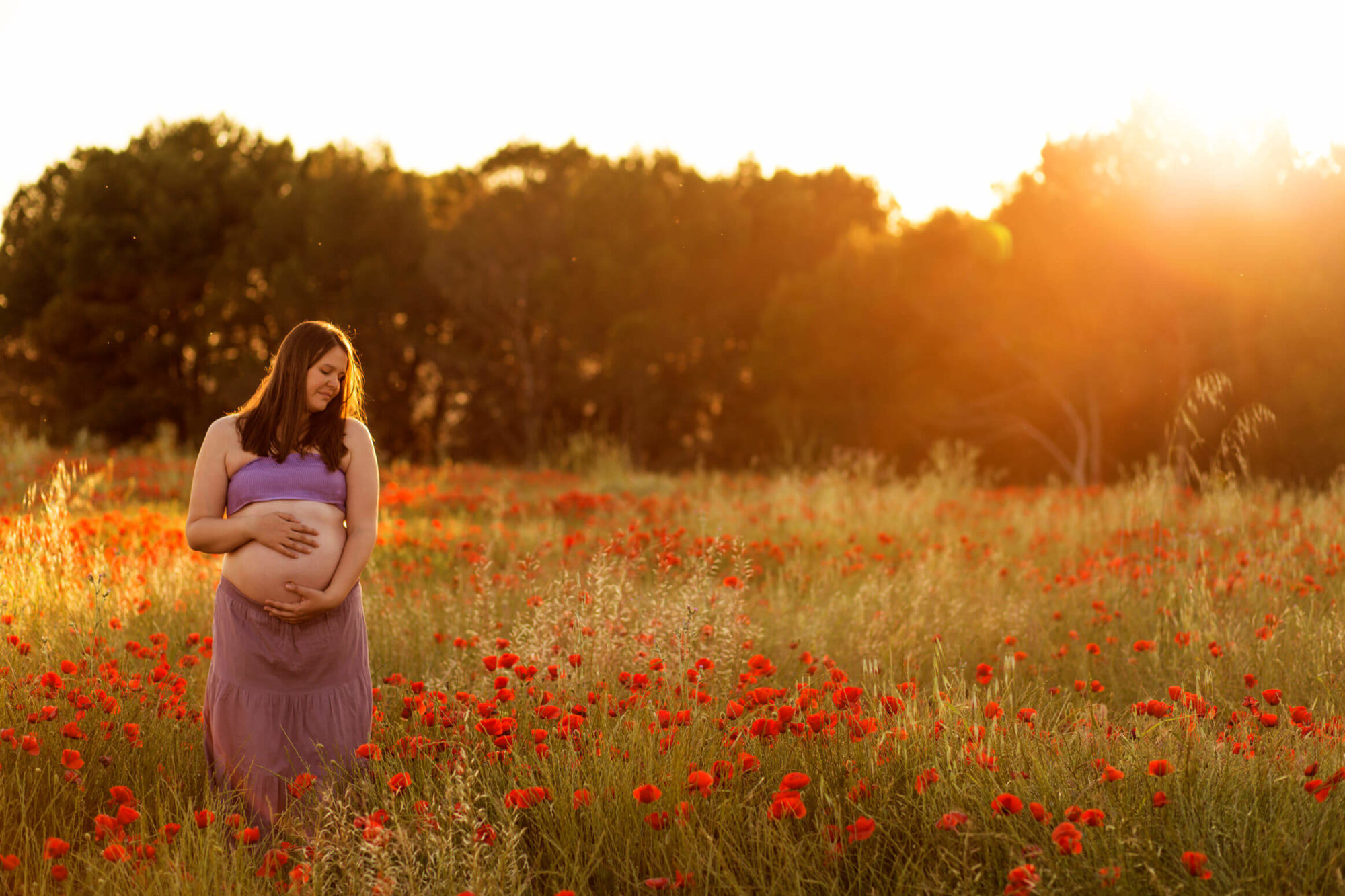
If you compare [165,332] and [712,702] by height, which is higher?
[165,332]

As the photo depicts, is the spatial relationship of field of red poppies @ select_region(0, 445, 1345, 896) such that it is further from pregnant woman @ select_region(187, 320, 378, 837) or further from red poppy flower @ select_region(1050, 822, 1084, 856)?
pregnant woman @ select_region(187, 320, 378, 837)

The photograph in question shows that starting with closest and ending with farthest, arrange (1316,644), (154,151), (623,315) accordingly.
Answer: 1. (1316,644)
2. (623,315)
3. (154,151)

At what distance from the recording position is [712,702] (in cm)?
357

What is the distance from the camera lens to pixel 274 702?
10.3 feet

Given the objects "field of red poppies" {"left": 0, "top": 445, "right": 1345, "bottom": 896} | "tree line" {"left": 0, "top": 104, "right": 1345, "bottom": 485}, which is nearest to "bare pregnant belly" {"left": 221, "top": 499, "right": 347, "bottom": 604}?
"field of red poppies" {"left": 0, "top": 445, "right": 1345, "bottom": 896}

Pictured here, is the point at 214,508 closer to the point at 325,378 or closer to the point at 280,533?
the point at 280,533

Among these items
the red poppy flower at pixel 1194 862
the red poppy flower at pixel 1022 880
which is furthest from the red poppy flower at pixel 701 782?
the red poppy flower at pixel 1194 862

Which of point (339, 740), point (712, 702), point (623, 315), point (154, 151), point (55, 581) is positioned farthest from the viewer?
point (154, 151)

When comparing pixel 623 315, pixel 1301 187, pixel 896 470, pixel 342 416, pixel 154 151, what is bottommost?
pixel 896 470

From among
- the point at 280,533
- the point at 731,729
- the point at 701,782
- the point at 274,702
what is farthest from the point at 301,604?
the point at 701,782

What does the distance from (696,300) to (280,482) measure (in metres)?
18.4

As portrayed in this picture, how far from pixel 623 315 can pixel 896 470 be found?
6546mm

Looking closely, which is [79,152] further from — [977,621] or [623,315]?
[977,621]

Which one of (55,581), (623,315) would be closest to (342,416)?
(55,581)
